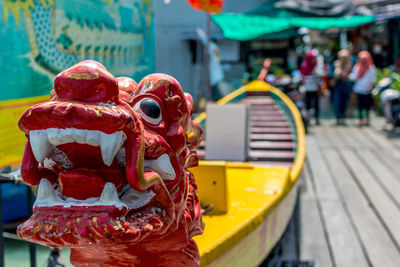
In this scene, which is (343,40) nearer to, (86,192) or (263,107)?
(263,107)

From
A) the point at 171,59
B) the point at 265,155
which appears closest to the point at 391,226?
the point at 265,155

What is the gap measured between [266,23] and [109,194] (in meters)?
7.78

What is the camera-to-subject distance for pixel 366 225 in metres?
3.62

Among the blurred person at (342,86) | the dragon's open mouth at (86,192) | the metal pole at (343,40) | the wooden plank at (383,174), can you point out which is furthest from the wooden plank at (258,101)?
the metal pole at (343,40)

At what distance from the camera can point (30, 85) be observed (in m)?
2.81

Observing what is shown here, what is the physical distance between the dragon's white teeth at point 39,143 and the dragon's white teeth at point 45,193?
0.08 m

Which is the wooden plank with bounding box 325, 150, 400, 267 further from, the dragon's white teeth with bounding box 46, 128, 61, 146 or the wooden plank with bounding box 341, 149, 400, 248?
the dragon's white teeth with bounding box 46, 128, 61, 146

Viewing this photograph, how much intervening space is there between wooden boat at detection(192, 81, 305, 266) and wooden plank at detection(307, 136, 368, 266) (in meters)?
0.49

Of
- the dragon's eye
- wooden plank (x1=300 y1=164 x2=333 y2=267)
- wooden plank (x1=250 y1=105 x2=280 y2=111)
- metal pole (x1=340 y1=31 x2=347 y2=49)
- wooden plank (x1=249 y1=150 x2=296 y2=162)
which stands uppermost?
metal pole (x1=340 y1=31 x2=347 y2=49)

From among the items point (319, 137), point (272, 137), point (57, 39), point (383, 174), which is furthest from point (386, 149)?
point (57, 39)

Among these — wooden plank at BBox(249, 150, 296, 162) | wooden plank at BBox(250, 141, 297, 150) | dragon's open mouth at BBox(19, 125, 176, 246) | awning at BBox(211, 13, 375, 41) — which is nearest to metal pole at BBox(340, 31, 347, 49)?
awning at BBox(211, 13, 375, 41)

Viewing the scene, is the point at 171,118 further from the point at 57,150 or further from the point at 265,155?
the point at 265,155

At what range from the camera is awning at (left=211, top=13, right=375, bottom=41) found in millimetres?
8031

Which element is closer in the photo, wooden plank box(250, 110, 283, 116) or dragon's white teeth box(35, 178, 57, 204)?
dragon's white teeth box(35, 178, 57, 204)
